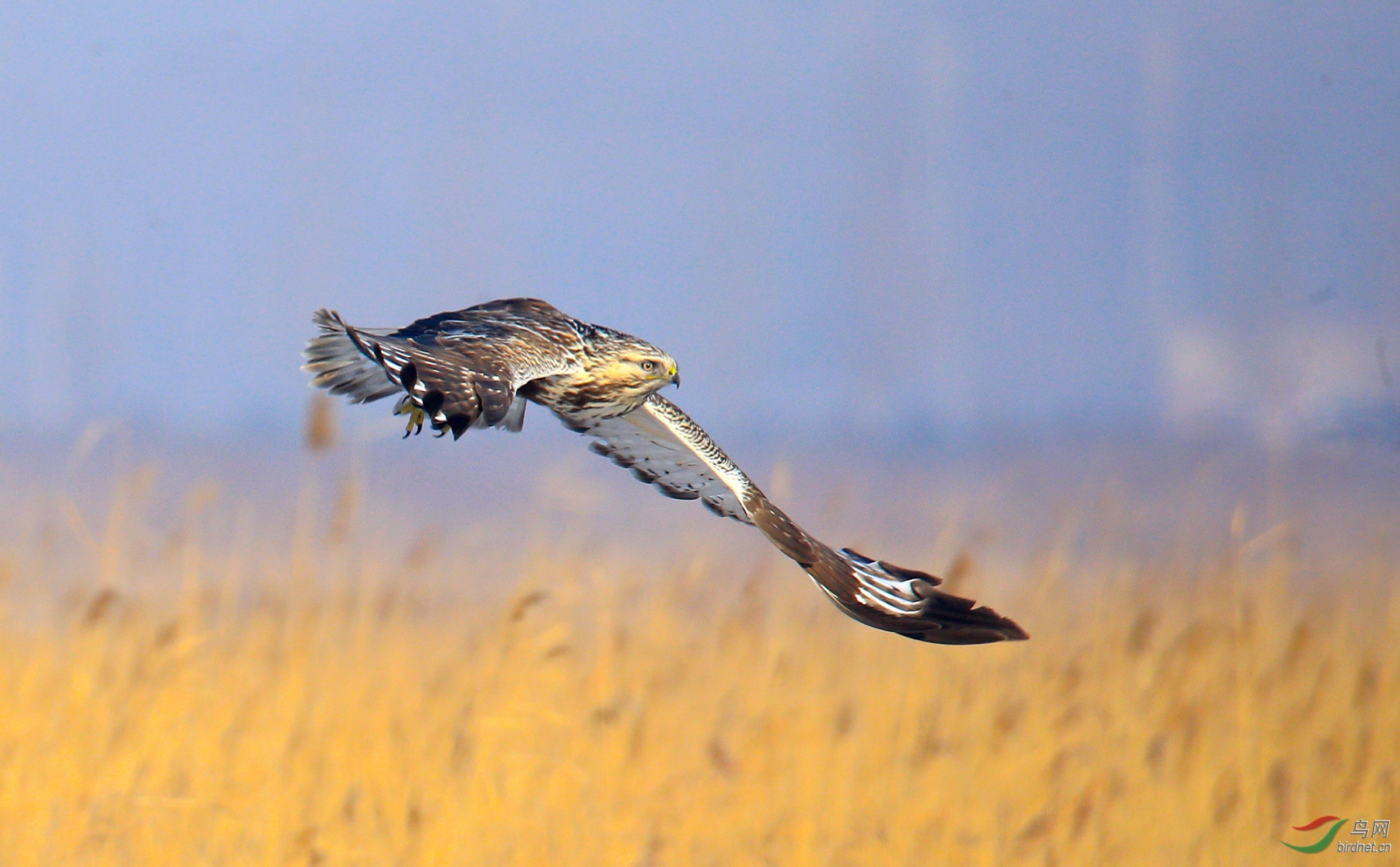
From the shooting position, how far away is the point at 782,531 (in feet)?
Answer: 14.8

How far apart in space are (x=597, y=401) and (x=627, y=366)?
17 cm

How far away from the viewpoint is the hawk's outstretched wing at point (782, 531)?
414cm

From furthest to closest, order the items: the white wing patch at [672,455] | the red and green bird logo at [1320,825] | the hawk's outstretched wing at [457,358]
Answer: the red and green bird logo at [1320,825], the white wing patch at [672,455], the hawk's outstretched wing at [457,358]

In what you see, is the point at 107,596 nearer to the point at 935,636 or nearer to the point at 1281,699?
the point at 935,636

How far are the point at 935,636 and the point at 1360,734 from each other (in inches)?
112

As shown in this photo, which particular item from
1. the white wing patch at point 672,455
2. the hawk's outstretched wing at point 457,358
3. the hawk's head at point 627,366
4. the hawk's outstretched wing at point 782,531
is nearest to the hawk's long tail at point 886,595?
the hawk's outstretched wing at point 782,531

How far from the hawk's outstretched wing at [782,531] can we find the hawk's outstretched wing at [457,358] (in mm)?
581

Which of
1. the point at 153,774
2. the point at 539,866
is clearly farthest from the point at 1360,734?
the point at 153,774

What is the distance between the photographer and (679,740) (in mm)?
5152

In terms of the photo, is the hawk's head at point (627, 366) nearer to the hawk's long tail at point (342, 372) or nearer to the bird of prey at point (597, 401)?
the bird of prey at point (597, 401)

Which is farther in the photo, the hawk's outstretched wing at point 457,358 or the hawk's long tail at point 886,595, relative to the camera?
the hawk's long tail at point 886,595

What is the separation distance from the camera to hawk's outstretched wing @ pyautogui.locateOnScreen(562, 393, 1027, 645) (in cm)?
414

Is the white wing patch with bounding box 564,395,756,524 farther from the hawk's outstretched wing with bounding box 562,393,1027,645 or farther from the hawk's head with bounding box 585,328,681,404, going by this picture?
the hawk's head with bounding box 585,328,681,404

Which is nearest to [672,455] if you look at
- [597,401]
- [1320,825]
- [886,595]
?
[597,401]
